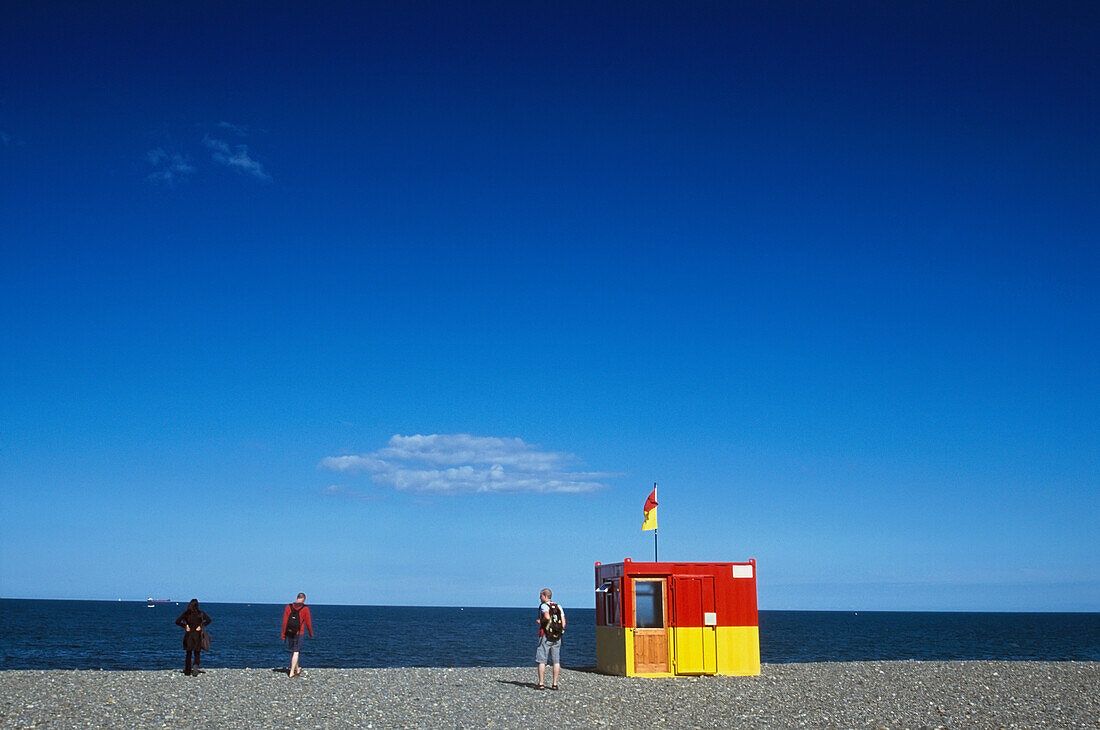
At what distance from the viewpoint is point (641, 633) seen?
23.5 m

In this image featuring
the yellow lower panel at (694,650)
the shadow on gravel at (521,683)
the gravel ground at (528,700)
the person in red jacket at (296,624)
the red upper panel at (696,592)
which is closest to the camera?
the gravel ground at (528,700)

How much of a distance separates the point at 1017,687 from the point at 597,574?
413 inches

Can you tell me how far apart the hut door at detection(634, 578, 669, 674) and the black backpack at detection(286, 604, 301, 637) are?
26.4 feet

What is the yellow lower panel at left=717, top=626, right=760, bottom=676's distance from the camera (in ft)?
78.2

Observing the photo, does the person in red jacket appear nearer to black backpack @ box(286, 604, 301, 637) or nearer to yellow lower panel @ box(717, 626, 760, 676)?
black backpack @ box(286, 604, 301, 637)

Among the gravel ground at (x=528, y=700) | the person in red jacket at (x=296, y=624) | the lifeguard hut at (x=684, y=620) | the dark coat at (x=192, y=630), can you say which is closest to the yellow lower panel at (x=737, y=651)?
the lifeguard hut at (x=684, y=620)

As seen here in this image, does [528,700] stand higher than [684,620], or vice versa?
[684,620]

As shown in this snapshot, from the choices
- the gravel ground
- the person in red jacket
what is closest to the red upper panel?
the gravel ground

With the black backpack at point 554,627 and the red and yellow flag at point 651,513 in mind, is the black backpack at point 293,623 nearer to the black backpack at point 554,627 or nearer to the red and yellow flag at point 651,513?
the black backpack at point 554,627

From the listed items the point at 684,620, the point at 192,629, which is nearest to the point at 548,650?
the point at 684,620

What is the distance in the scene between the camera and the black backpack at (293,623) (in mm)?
21266

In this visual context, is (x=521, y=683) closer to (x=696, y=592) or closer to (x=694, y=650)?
(x=694, y=650)

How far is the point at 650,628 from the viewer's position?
23.7m

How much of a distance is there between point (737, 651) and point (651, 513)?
4300 millimetres
